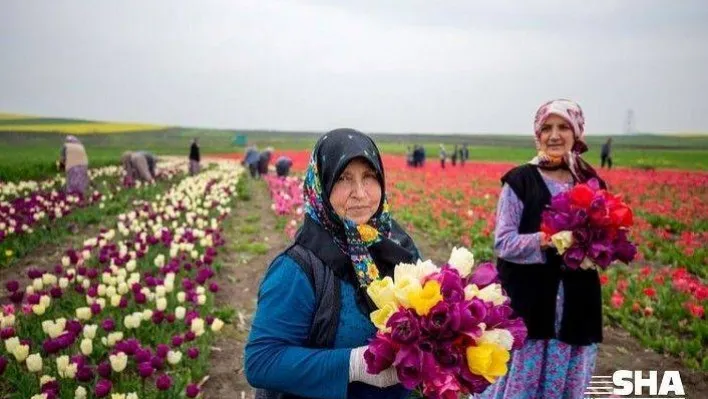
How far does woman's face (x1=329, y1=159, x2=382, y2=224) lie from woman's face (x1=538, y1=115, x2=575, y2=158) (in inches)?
70.9

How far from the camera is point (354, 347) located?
1729 millimetres

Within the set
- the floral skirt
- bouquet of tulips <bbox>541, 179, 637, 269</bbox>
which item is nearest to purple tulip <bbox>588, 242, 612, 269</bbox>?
bouquet of tulips <bbox>541, 179, 637, 269</bbox>

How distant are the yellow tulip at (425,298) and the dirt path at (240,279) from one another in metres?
3.23

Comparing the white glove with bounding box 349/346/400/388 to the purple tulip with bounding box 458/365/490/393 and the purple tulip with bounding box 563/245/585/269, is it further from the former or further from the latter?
the purple tulip with bounding box 563/245/585/269

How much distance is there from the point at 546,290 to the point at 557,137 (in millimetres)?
982

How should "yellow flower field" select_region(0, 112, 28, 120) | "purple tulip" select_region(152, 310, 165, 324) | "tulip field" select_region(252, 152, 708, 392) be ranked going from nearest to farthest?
"purple tulip" select_region(152, 310, 165, 324) → "tulip field" select_region(252, 152, 708, 392) → "yellow flower field" select_region(0, 112, 28, 120)

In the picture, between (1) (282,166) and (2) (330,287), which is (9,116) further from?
(2) (330,287)

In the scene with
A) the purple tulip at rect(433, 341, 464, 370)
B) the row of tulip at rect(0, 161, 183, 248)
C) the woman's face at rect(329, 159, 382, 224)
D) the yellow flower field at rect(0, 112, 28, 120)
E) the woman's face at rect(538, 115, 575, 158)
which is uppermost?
the yellow flower field at rect(0, 112, 28, 120)

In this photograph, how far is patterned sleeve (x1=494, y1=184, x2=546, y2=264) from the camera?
2.97 m

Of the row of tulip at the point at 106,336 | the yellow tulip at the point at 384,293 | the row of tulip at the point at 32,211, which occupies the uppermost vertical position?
the yellow tulip at the point at 384,293

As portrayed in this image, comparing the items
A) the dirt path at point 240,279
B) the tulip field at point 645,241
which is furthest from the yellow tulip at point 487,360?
the tulip field at point 645,241

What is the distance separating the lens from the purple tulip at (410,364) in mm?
1354

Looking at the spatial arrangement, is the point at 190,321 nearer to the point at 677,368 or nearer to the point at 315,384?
the point at 315,384

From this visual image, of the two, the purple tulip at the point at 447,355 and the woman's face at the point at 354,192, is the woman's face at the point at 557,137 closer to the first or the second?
the woman's face at the point at 354,192
